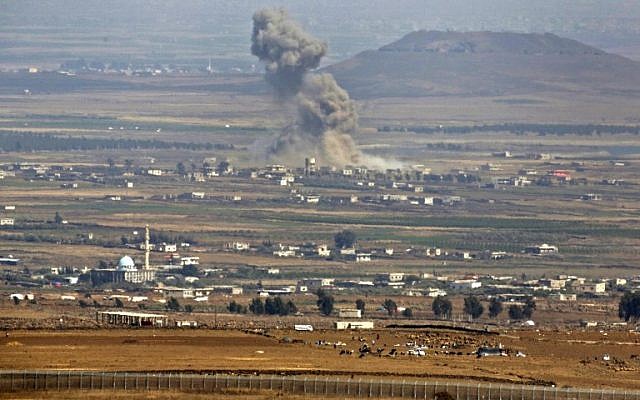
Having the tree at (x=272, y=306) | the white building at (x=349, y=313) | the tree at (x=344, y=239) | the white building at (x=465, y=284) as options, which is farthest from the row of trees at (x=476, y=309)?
the tree at (x=344, y=239)

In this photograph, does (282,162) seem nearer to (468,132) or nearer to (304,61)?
(304,61)

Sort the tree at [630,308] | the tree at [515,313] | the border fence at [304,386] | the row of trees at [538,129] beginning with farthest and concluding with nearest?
the row of trees at [538,129] < the tree at [515,313] < the tree at [630,308] < the border fence at [304,386]

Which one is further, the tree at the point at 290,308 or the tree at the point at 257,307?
the tree at the point at 290,308

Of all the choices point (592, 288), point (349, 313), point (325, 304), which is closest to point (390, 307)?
point (325, 304)

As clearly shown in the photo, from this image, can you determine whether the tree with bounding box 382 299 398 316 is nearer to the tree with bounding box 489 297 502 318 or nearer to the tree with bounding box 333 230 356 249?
the tree with bounding box 489 297 502 318

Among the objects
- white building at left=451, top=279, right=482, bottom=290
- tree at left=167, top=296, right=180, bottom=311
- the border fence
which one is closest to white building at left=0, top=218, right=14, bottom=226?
white building at left=451, top=279, right=482, bottom=290

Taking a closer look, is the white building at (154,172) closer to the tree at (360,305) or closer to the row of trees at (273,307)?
the tree at (360,305)

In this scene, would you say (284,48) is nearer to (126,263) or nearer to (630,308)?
(126,263)

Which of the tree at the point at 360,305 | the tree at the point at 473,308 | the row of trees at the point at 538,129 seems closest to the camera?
the tree at the point at 473,308
